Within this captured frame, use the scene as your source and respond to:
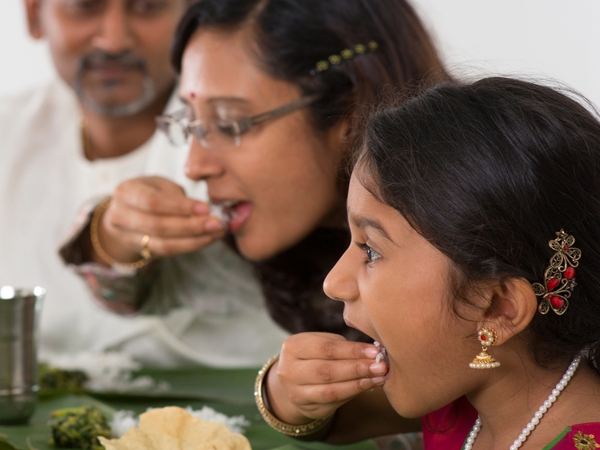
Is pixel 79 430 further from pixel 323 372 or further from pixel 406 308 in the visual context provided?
pixel 406 308

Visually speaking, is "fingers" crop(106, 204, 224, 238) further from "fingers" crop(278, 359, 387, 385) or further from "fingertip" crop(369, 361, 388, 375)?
"fingertip" crop(369, 361, 388, 375)

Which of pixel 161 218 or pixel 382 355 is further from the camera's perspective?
pixel 161 218

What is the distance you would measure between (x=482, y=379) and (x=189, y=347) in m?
1.14

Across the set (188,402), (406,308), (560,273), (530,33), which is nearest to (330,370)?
(406,308)

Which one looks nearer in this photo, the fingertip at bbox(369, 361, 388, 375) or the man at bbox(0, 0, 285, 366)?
the fingertip at bbox(369, 361, 388, 375)

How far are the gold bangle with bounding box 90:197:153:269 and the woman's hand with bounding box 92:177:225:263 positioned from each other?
6cm

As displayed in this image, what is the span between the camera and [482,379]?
85 cm

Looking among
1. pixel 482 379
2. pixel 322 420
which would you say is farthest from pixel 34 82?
pixel 482 379

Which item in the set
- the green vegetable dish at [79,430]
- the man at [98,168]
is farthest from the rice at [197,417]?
the man at [98,168]

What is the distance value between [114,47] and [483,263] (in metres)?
1.56

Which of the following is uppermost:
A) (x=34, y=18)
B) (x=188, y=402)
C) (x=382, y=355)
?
(x=34, y=18)

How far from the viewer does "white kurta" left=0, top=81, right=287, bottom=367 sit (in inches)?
74.3

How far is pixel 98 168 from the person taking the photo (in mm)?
2162

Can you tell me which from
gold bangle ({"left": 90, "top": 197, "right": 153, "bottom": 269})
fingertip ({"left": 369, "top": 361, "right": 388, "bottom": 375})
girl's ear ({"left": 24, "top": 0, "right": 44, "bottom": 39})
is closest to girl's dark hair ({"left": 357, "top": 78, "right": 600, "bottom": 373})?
fingertip ({"left": 369, "top": 361, "right": 388, "bottom": 375})
